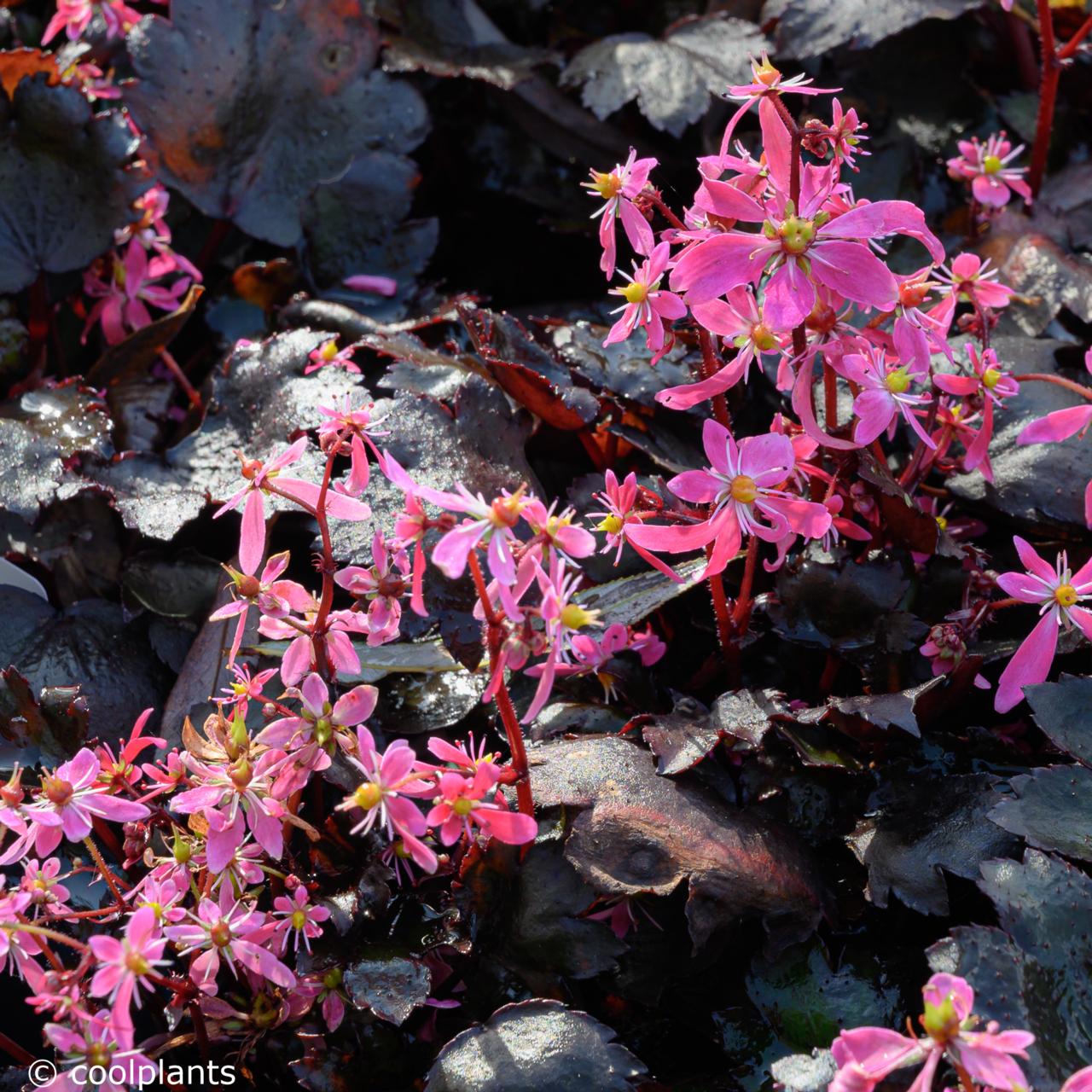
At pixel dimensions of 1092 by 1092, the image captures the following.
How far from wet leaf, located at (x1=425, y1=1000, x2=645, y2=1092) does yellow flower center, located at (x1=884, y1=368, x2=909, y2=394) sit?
0.58 metres

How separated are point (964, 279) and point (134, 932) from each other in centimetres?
94

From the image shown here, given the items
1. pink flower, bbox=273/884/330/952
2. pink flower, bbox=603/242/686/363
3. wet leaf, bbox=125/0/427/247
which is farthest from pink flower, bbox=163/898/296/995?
wet leaf, bbox=125/0/427/247

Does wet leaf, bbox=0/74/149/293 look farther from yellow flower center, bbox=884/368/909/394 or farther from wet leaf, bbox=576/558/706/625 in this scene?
yellow flower center, bbox=884/368/909/394

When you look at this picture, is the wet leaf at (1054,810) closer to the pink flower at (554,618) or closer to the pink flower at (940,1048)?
the pink flower at (940,1048)

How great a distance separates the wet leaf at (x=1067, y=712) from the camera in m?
0.94

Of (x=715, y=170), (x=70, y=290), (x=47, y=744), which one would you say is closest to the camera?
(x=715, y=170)

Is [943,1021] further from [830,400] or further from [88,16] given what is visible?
[88,16]

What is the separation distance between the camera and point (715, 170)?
0.90 metres

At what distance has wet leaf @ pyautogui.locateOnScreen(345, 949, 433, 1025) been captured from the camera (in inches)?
35.1

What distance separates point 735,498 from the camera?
0.84 meters

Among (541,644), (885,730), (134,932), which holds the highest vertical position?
(541,644)

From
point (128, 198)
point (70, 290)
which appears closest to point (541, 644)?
point (128, 198)

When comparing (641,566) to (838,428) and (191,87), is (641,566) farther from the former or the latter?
(191,87)

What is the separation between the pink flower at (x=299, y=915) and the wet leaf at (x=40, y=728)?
0.37 meters
